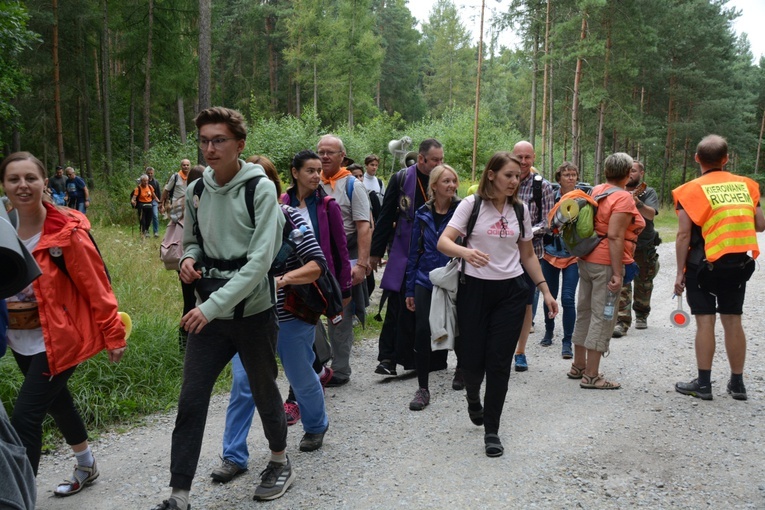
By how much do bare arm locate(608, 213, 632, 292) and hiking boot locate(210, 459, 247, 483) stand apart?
12.0 ft

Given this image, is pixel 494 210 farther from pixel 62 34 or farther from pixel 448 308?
pixel 62 34

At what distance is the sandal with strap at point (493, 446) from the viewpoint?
4.36m

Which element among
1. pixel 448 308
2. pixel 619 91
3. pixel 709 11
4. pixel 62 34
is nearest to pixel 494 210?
pixel 448 308

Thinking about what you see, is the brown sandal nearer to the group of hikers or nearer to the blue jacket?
the group of hikers

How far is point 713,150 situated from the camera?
220 inches

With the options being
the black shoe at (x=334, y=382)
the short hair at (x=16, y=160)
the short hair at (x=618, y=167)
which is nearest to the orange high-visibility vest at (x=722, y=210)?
the short hair at (x=618, y=167)

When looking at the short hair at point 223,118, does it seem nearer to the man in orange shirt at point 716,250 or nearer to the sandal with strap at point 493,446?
the sandal with strap at point 493,446

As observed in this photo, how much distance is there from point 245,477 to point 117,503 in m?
0.76

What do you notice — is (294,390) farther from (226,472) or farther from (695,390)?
(695,390)

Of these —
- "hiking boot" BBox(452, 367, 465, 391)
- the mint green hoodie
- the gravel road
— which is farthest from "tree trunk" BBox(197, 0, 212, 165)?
the mint green hoodie

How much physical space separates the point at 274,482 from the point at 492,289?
74.7 inches

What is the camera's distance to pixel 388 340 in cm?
641

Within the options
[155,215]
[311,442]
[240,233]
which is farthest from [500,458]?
Answer: [155,215]

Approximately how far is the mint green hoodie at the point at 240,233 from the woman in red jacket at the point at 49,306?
2.03 feet
